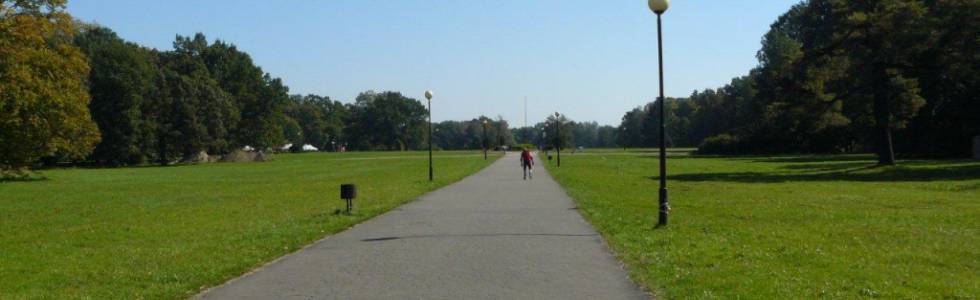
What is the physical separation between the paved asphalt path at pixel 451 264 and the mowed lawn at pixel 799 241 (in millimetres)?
592

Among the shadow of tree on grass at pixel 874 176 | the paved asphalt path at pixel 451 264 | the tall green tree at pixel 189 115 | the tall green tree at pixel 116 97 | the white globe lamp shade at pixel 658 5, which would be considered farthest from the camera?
the tall green tree at pixel 189 115

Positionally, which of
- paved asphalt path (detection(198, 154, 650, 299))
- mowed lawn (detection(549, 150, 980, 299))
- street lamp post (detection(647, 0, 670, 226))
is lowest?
mowed lawn (detection(549, 150, 980, 299))

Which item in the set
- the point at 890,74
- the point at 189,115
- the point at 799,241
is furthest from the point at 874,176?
the point at 189,115

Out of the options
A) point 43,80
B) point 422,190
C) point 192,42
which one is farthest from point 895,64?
point 192,42

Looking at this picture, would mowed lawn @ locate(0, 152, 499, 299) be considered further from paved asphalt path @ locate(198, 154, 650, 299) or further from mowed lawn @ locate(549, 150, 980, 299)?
mowed lawn @ locate(549, 150, 980, 299)

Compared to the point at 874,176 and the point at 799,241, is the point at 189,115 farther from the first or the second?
the point at 799,241

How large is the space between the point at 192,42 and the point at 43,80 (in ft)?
198

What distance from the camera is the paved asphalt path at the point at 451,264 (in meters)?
8.52

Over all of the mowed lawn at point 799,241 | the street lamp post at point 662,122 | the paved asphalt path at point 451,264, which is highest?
the street lamp post at point 662,122

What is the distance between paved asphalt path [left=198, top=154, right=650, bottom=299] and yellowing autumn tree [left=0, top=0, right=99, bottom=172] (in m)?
23.2

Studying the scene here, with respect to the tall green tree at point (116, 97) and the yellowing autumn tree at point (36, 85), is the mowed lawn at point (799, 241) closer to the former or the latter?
the yellowing autumn tree at point (36, 85)

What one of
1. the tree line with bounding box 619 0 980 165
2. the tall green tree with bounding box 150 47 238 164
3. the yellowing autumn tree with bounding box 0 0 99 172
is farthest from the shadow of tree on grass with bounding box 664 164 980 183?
the tall green tree with bounding box 150 47 238 164

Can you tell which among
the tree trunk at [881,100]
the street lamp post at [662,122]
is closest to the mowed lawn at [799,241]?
the street lamp post at [662,122]

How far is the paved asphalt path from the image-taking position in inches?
336
